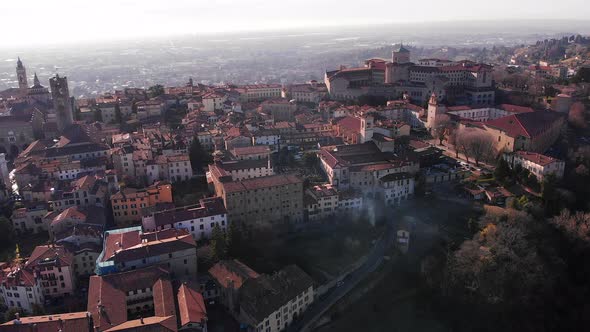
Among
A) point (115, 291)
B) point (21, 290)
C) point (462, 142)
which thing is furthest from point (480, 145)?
point (21, 290)

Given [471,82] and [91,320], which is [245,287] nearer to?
[91,320]

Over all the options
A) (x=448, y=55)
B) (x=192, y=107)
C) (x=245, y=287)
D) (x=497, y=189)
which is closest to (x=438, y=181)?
(x=497, y=189)

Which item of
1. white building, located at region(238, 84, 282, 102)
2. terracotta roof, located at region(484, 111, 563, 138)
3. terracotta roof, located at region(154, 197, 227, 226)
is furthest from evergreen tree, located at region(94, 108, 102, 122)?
terracotta roof, located at region(484, 111, 563, 138)

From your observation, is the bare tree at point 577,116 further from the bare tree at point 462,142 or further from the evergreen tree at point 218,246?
the evergreen tree at point 218,246

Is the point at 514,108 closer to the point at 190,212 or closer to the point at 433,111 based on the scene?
the point at 433,111

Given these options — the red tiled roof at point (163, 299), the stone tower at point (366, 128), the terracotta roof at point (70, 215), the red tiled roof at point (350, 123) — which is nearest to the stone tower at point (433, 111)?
the red tiled roof at point (350, 123)

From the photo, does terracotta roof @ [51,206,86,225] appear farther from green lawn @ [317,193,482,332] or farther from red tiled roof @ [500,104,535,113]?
red tiled roof @ [500,104,535,113]
